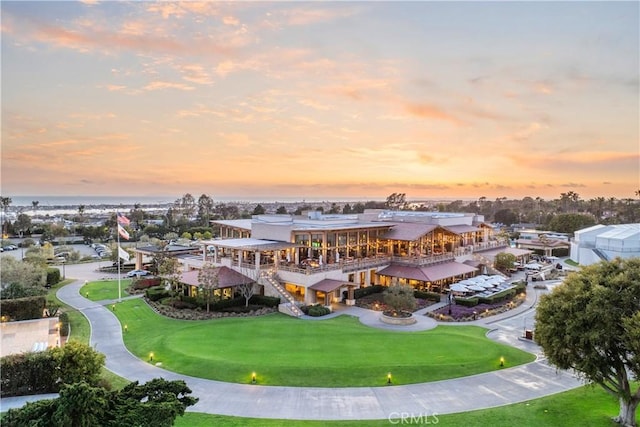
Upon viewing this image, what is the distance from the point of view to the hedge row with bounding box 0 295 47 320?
29797 millimetres

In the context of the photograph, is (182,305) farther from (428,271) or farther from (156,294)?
(428,271)

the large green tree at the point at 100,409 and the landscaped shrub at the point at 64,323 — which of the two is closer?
the large green tree at the point at 100,409

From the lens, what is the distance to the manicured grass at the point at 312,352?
65.6 feet

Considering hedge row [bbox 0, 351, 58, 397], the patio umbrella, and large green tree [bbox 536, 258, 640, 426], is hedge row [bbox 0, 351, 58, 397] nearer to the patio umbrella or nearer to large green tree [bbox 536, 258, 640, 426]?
large green tree [bbox 536, 258, 640, 426]

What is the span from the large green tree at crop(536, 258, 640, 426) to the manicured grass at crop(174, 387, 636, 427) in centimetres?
124

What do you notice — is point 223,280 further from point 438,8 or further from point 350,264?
point 438,8

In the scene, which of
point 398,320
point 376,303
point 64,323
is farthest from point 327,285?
point 64,323

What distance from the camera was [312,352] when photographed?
22.8 meters

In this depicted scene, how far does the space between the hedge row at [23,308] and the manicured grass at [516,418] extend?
864 inches

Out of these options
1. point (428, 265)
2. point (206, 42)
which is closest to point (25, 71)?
point (206, 42)

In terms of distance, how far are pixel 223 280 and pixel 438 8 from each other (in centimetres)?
2802

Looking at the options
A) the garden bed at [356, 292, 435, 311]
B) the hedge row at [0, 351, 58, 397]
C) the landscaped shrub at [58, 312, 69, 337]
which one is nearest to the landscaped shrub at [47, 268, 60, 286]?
the landscaped shrub at [58, 312, 69, 337]

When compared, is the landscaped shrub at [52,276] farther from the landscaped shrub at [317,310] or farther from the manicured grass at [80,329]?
the landscaped shrub at [317,310]

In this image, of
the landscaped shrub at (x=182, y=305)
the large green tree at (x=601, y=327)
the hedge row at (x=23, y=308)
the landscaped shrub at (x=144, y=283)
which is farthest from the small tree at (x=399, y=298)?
the hedge row at (x=23, y=308)
